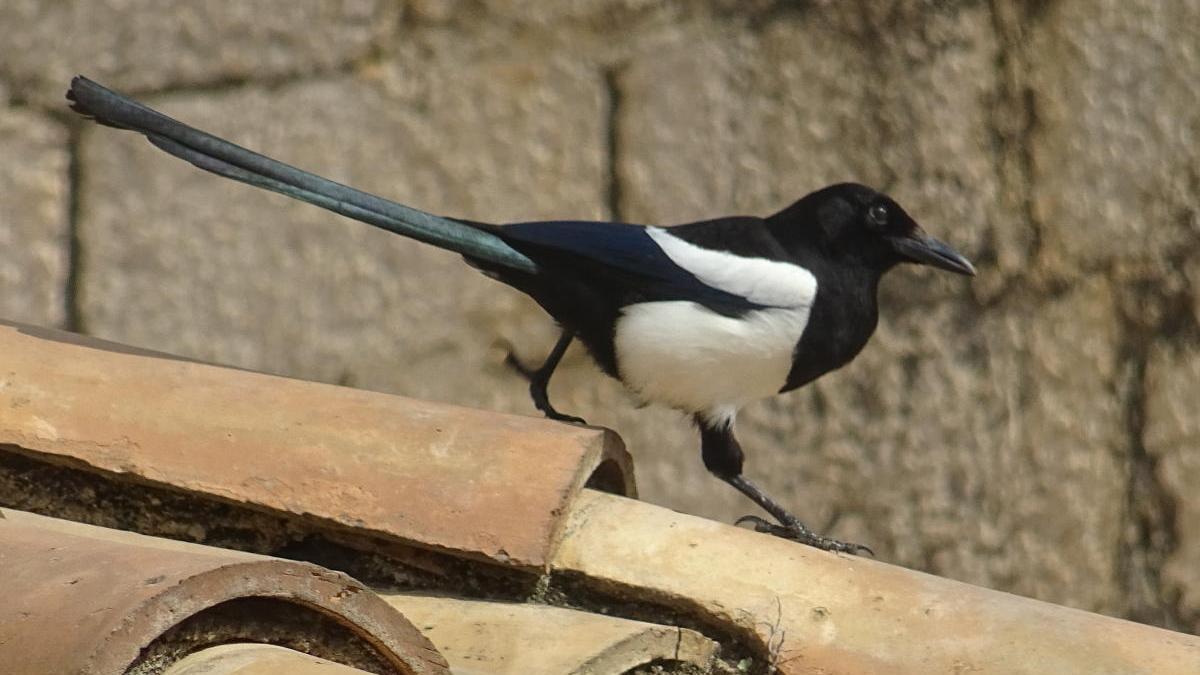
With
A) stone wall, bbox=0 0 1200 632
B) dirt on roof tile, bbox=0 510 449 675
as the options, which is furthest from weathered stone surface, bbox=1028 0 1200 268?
dirt on roof tile, bbox=0 510 449 675

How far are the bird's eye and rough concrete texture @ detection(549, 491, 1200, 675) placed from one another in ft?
3.53

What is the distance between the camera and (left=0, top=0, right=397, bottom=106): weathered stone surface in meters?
3.15

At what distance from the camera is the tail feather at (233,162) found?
2166mm

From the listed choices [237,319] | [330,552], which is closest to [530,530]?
[330,552]

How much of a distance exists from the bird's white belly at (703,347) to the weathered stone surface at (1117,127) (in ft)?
3.14

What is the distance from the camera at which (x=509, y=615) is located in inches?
63.0

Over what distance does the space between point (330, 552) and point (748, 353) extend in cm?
104

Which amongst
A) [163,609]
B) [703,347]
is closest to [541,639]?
[163,609]

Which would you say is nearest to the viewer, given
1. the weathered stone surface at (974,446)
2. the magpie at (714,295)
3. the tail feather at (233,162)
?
the tail feather at (233,162)

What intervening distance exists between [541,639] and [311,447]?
0.34 metres

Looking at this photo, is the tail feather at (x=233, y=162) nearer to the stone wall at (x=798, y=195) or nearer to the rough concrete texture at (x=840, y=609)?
the rough concrete texture at (x=840, y=609)

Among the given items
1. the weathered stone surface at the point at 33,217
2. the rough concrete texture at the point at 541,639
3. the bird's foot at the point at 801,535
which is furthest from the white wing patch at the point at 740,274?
the weathered stone surface at the point at 33,217

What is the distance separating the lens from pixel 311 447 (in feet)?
5.65

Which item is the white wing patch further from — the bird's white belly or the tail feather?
the tail feather
